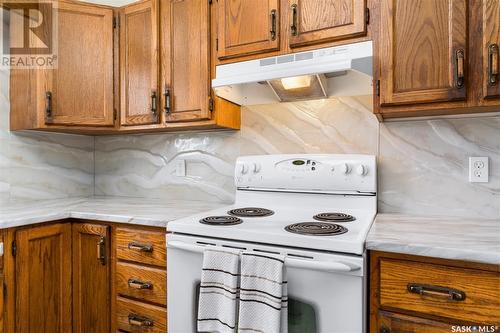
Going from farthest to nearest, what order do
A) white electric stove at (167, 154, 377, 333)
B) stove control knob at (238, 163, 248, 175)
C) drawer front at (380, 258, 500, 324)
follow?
stove control knob at (238, 163, 248, 175) < white electric stove at (167, 154, 377, 333) < drawer front at (380, 258, 500, 324)

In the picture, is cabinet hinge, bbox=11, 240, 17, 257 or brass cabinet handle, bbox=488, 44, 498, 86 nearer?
brass cabinet handle, bbox=488, 44, 498, 86

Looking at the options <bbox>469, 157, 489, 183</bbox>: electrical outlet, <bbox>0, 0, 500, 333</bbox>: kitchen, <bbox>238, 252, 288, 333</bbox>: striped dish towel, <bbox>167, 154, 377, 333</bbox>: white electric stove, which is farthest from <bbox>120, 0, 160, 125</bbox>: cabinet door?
<bbox>469, 157, 489, 183</bbox>: electrical outlet

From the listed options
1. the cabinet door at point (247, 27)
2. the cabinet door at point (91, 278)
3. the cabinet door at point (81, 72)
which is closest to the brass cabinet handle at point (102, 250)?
the cabinet door at point (91, 278)

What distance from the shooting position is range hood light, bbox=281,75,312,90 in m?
1.54

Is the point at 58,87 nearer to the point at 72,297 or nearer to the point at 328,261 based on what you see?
the point at 72,297

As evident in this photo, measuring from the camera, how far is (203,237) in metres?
1.33

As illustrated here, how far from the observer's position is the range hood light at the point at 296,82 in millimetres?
1541

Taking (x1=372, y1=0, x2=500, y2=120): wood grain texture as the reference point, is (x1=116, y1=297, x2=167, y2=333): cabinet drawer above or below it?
below

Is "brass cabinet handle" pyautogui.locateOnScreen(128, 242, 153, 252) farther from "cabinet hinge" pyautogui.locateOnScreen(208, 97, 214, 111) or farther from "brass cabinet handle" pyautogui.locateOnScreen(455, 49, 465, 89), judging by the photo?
"brass cabinet handle" pyautogui.locateOnScreen(455, 49, 465, 89)

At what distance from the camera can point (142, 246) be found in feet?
5.08

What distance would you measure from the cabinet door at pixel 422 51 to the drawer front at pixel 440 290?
640 mm

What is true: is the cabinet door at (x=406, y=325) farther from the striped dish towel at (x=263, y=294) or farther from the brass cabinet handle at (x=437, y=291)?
the striped dish towel at (x=263, y=294)

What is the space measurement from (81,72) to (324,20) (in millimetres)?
1492

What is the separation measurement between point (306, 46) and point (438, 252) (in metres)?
1.02
